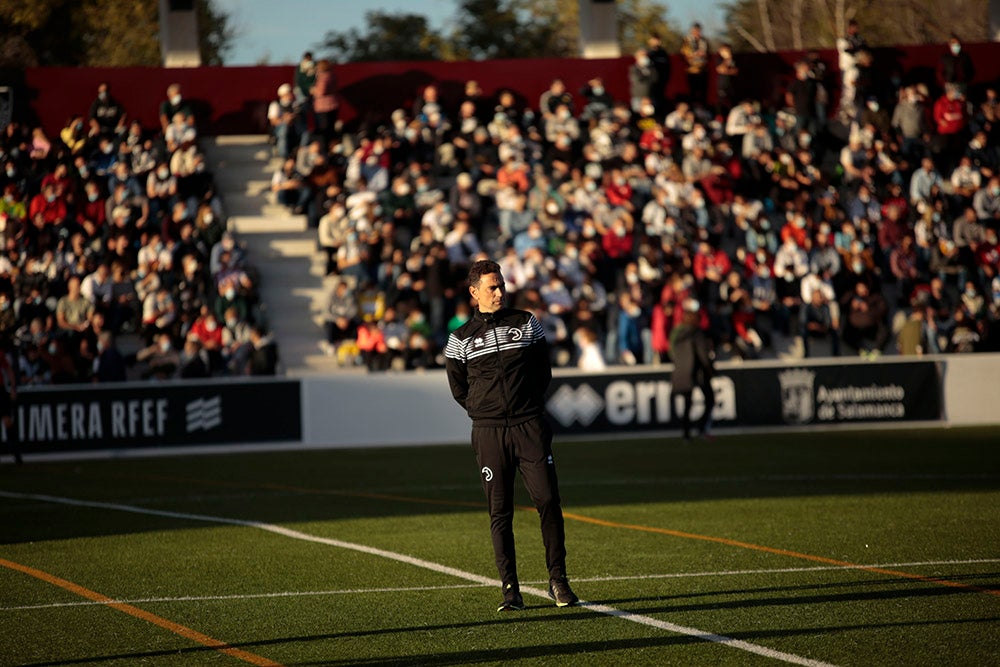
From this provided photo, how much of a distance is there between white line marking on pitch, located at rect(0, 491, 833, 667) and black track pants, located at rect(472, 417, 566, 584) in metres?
0.58

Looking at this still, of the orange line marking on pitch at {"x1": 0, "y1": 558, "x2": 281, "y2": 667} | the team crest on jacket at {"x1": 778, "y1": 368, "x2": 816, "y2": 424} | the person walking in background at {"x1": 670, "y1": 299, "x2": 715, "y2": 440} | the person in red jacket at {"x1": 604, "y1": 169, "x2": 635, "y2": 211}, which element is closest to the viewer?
the orange line marking on pitch at {"x1": 0, "y1": 558, "x2": 281, "y2": 667}

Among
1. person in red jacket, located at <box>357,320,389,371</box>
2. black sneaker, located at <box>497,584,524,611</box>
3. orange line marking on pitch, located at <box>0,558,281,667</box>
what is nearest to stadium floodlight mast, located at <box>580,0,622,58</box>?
person in red jacket, located at <box>357,320,389,371</box>

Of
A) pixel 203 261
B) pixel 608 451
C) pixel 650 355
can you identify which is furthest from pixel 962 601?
pixel 203 261

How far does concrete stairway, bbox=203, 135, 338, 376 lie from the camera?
1117 inches

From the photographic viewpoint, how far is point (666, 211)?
29.3m

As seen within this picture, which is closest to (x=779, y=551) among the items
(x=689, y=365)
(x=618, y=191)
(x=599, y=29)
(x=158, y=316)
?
(x=689, y=365)

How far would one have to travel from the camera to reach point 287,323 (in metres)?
28.7

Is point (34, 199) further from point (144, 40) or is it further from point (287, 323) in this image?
point (144, 40)

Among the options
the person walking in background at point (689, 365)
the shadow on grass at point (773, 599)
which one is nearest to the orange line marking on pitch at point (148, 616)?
the shadow on grass at point (773, 599)

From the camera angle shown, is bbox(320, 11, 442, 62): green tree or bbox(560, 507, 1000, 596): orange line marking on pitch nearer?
bbox(560, 507, 1000, 596): orange line marking on pitch

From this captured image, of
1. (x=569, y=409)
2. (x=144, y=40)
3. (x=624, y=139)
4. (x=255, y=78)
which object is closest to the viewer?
(x=569, y=409)

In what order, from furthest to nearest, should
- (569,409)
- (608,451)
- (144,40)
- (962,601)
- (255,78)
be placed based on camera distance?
(144,40) → (255,78) → (569,409) → (608,451) → (962,601)

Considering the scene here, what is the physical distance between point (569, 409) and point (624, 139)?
7501 millimetres

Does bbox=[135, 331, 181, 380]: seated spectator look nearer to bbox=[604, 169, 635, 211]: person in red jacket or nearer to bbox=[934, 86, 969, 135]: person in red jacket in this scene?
bbox=[604, 169, 635, 211]: person in red jacket
